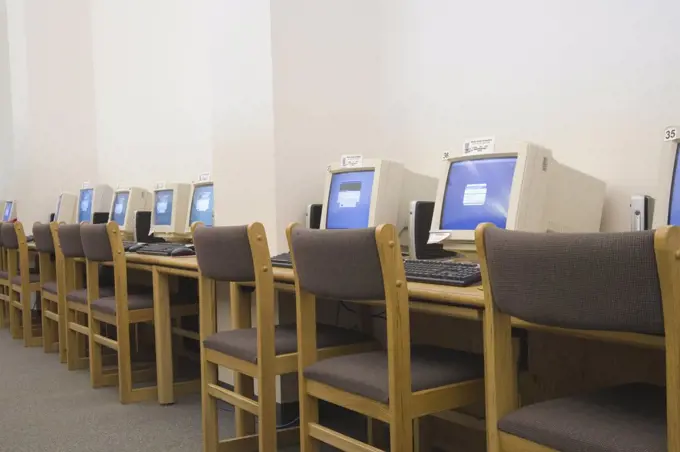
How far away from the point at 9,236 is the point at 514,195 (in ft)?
13.6

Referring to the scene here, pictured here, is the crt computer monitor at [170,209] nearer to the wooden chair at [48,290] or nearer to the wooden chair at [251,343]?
the wooden chair at [48,290]

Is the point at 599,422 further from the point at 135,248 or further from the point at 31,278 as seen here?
the point at 31,278

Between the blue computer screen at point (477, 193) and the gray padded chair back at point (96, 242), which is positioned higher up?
the blue computer screen at point (477, 193)

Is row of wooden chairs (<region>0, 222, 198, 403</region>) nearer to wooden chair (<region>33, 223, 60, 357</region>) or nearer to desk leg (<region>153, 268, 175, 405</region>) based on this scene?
wooden chair (<region>33, 223, 60, 357</region>)

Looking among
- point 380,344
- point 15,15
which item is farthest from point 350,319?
point 15,15

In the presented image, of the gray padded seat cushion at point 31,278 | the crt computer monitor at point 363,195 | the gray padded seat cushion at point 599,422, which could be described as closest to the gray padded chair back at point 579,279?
the gray padded seat cushion at point 599,422

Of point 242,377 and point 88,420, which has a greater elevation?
point 242,377

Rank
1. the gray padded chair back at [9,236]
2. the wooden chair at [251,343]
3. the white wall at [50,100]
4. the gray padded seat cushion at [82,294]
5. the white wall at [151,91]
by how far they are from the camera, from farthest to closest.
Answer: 1. the white wall at [50,100]
2. the gray padded chair back at [9,236]
3. the white wall at [151,91]
4. the gray padded seat cushion at [82,294]
5. the wooden chair at [251,343]

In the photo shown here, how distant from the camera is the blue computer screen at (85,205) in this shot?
552 cm

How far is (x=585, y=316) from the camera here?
3.78ft

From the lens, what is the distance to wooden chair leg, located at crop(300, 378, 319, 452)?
6.14 feet

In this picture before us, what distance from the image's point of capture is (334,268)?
5.69 ft

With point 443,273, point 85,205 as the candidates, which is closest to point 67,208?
point 85,205

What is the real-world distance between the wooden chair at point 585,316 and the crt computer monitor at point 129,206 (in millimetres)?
3777
